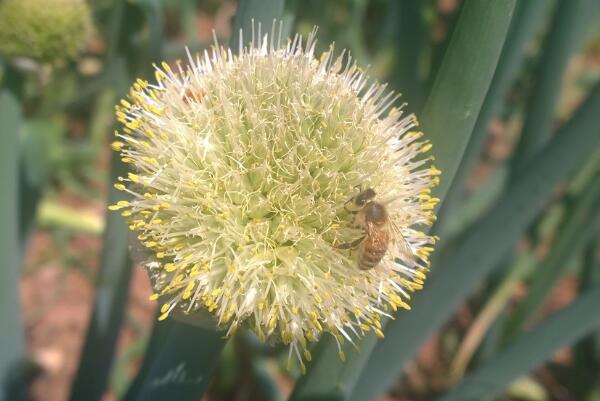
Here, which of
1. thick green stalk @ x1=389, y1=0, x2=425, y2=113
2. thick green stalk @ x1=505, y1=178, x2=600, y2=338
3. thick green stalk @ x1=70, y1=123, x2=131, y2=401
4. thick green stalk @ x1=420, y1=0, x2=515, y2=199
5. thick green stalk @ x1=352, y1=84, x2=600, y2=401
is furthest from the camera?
thick green stalk @ x1=505, y1=178, x2=600, y2=338

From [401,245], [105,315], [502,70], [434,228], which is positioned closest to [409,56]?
[502,70]

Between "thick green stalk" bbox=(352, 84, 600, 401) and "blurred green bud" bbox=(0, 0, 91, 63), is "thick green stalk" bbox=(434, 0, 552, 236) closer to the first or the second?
"thick green stalk" bbox=(352, 84, 600, 401)

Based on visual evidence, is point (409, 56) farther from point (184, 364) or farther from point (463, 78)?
point (184, 364)

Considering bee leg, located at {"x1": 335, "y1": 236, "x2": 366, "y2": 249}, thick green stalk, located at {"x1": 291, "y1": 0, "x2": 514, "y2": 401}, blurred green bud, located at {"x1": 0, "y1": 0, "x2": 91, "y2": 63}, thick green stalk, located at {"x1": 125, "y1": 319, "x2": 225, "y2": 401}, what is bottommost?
thick green stalk, located at {"x1": 125, "y1": 319, "x2": 225, "y2": 401}

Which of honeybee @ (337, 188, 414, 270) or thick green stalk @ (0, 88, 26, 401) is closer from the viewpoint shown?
honeybee @ (337, 188, 414, 270)

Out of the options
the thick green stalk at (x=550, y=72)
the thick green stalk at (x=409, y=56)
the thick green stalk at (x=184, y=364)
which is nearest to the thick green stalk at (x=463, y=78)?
the thick green stalk at (x=184, y=364)

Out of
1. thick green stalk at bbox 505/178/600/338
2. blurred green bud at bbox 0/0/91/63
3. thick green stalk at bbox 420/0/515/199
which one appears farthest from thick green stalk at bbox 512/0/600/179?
blurred green bud at bbox 0/0/91/63
